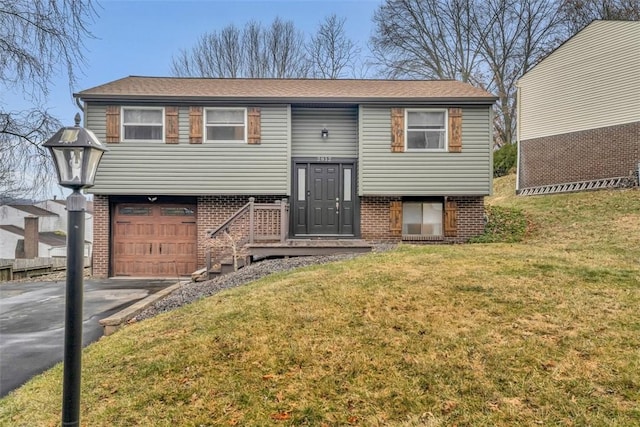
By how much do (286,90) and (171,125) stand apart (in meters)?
3.48

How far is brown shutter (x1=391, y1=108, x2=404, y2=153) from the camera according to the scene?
428 inches

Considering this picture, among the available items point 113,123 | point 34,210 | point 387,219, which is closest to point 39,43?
point 113,123

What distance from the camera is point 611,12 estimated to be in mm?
20938

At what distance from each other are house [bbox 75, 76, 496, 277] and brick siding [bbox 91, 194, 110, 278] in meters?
0.03

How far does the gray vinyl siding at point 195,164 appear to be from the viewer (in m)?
10.7

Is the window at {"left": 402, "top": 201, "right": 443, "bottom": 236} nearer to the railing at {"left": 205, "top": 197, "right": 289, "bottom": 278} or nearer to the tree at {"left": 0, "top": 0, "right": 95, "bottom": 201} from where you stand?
the railing at {"left": 205, "top": 197, "right": 289, "bottom": 278}

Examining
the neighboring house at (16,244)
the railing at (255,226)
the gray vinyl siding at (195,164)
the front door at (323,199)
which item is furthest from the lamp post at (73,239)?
the neighboring house at (16,244)

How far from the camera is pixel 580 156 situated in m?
16.2

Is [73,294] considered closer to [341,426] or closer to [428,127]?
[341,426]

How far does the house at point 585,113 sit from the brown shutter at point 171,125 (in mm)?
15470

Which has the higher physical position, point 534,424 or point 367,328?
point 367,328

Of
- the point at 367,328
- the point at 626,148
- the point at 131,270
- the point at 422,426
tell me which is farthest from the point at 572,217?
the point at 131,270

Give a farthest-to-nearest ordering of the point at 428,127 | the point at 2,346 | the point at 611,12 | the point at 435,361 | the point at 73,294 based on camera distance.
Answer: the point at 611,12 < the point at 428,127 < the point at 2,346 < the point at 435,361 < the point at 73,294

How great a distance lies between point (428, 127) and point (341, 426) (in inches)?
380
